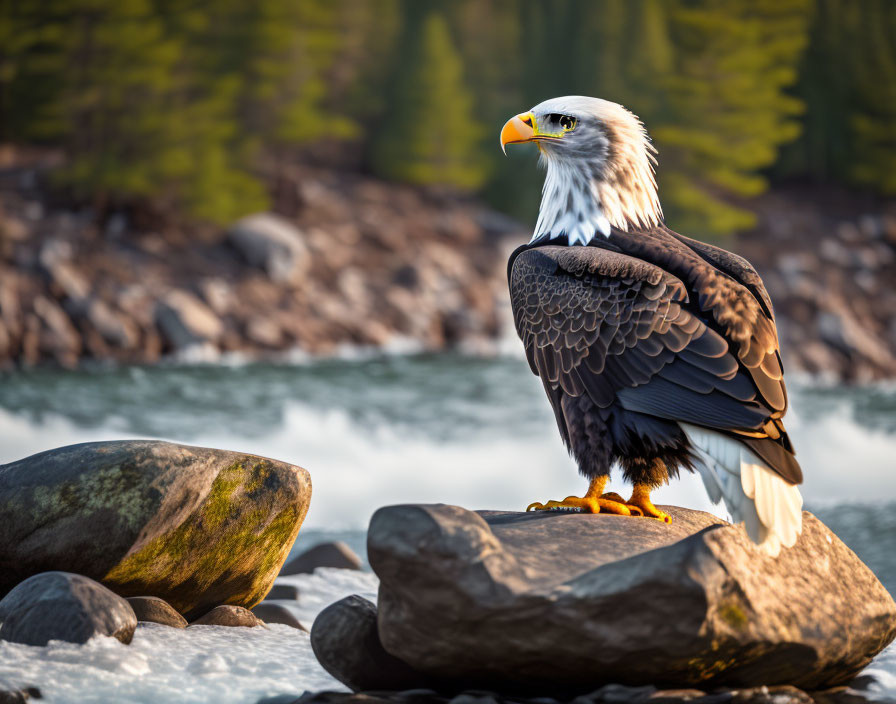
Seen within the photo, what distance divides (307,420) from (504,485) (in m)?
2.83

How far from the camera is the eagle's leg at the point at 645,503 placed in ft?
12.5

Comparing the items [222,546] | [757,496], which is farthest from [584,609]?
[222,546]

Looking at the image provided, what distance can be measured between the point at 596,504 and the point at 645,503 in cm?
23

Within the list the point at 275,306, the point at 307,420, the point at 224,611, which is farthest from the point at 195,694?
the point at 275,306

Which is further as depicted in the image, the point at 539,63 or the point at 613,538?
the point at 539,63

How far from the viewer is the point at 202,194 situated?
21.5 meters

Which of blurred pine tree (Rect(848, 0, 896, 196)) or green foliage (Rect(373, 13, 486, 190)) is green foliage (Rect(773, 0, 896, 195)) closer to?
blurred pine tree (Rect(848, 0, 896, 196))

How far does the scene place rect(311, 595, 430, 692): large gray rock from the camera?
3391 mm

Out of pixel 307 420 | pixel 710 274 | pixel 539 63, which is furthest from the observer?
pixel 539 63

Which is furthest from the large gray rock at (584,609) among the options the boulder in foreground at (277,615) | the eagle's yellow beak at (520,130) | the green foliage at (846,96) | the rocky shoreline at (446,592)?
the green foliage at (846,96)

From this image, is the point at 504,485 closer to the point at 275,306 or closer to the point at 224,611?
the point at 224,611

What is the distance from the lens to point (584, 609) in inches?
120

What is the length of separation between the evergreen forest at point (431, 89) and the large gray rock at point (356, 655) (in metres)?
18.9

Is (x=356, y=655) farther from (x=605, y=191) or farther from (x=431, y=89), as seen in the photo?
(x=431, y=89)
